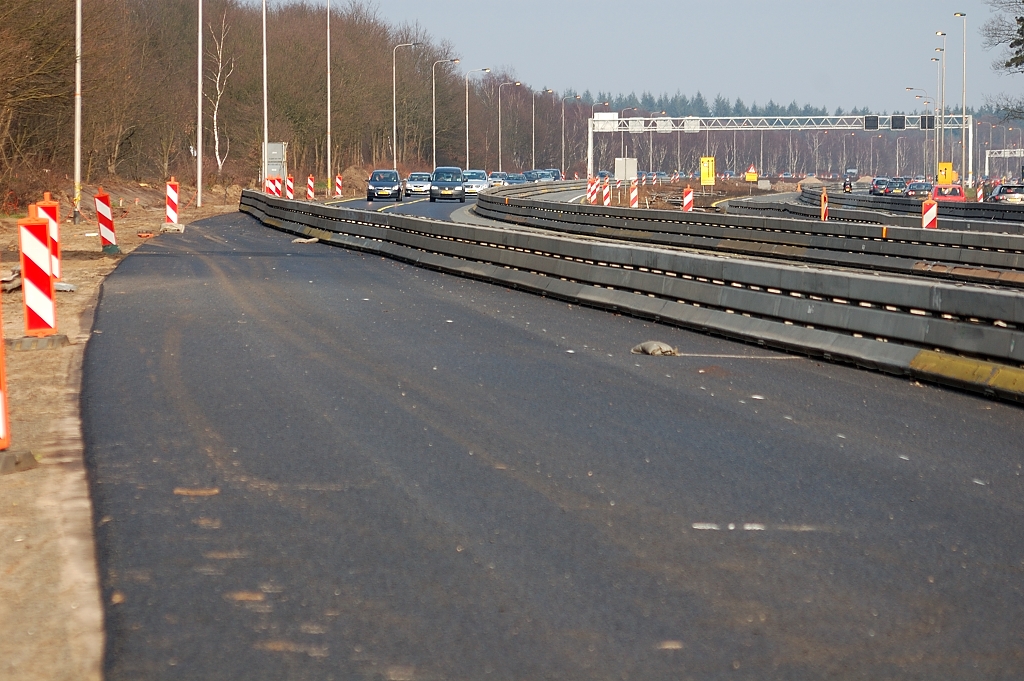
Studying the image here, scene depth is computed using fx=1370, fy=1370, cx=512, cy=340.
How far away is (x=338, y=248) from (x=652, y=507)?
24.2m

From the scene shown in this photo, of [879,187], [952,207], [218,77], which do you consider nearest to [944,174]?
[879,187]

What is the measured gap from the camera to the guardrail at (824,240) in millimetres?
25594

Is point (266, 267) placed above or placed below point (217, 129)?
below

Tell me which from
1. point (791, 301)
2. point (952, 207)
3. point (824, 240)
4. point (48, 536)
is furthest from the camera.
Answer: point (952, 207)

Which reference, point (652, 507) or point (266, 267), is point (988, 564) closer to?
point (652, 507)

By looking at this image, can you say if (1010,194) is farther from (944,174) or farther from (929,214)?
(944,174)

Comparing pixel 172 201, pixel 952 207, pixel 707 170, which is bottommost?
pixel 952 207

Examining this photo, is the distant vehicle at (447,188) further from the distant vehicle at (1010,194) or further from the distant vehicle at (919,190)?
the distant vehicle at (1010,194)

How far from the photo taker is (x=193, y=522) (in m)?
6.85

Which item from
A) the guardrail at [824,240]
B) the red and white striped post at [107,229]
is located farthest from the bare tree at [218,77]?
the red and white striped post at [107,229]

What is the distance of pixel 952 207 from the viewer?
50125 mm

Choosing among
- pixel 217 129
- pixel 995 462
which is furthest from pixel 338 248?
pixel 217 129

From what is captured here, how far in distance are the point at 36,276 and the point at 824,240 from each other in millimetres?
20289

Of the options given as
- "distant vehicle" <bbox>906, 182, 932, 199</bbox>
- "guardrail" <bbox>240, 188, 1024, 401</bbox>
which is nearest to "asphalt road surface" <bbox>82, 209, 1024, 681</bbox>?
"guardrail" <bbox>240, 188, 1024, 401</bbox>
